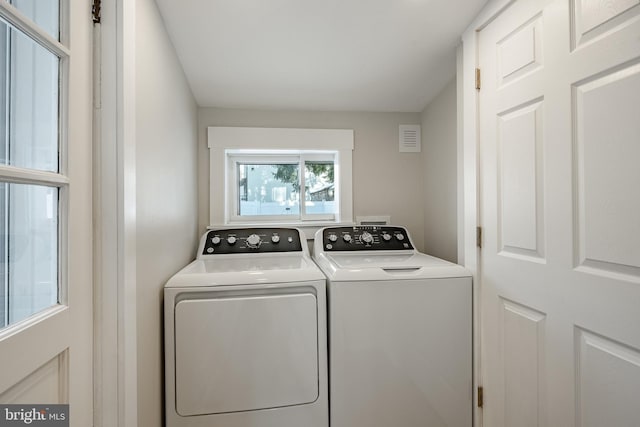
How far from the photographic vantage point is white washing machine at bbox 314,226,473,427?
1318mm

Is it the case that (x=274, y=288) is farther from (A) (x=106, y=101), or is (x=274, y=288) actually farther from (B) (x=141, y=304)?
(A) (x=106, y=101)

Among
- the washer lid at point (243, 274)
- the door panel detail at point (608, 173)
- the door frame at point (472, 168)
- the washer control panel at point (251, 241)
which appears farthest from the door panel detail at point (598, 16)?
the washer control panel at point (251, 241)

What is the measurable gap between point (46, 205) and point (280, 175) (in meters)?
1.66

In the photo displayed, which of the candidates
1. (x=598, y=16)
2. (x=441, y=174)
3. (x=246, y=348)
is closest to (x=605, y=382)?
(x=598, y=16)

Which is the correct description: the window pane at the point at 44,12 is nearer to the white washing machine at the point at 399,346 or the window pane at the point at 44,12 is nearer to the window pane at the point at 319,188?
the white washing machine at the point at 399,346

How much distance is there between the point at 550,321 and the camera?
104 cm

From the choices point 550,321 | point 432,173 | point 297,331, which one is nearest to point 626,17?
point 550,321

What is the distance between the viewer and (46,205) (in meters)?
0.72

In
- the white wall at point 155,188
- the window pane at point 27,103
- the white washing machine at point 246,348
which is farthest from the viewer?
the white washing machine at point 246,348

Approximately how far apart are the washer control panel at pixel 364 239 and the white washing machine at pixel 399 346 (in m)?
0.49

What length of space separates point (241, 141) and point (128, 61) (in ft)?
3.95

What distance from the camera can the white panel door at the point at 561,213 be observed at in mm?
819

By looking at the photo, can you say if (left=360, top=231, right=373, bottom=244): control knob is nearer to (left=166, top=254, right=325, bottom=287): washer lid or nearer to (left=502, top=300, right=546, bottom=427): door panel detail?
(left=166, top=254, right=325, bottom=287): washer lid

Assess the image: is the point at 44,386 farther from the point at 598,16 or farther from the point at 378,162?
the point at 378,162
